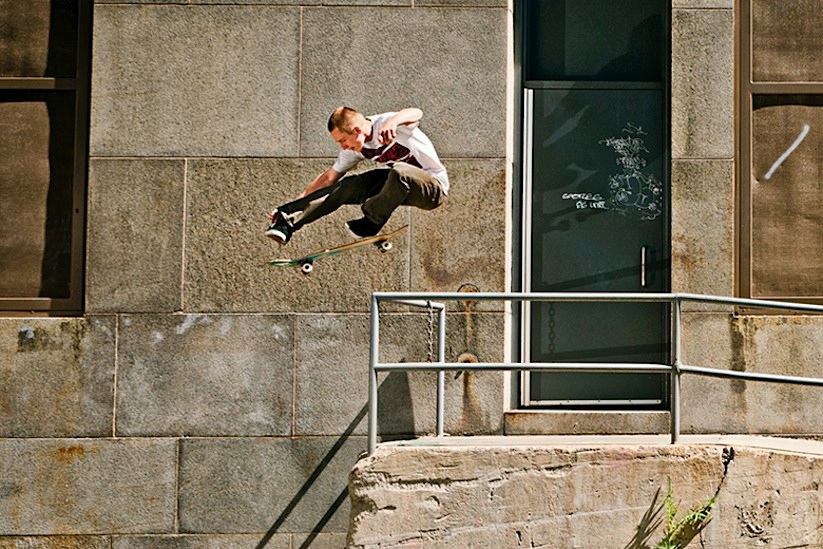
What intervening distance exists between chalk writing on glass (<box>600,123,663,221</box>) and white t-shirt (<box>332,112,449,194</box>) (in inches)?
55.3

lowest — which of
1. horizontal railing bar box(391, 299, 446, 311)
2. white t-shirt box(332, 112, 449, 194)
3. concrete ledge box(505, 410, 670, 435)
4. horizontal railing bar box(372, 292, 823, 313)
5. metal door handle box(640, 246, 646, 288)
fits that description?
concrete ledge box(505, 410, 670, 435)

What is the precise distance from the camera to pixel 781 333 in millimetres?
10180

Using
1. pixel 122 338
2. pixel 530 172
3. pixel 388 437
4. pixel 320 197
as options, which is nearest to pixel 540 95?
pixel 530 172

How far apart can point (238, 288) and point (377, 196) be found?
1242 mm

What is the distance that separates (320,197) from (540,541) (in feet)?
10.7

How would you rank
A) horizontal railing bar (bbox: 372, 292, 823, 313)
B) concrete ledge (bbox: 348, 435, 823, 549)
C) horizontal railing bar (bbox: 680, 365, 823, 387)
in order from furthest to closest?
horizontal railing bar (bbox: 372, 292, 823, 313) → concrete ledge (bbox: 348, 435, 823, 549) → horizontal railing bar (bbox: 680, 365, 823, 387)

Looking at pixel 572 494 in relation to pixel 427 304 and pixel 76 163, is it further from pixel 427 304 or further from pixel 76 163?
pixel 76 163

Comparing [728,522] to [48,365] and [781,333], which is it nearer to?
[781,333]

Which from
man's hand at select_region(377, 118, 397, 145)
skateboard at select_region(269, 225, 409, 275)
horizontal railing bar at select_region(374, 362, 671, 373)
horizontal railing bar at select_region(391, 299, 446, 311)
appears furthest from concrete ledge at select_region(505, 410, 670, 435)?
man's hand at select_region(377, 118, 397, 145)

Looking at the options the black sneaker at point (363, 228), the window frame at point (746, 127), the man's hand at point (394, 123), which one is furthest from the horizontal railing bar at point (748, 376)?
the man's hand at point (394, 123)

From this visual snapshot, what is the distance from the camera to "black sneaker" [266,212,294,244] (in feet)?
33.8

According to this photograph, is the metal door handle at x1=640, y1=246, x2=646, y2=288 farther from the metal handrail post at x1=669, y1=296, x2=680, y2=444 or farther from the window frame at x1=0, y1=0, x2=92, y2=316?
the window frame at x1=0, y1=0, x2=92, y2=316

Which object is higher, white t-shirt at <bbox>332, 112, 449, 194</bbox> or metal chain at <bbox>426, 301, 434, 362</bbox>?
white t-shirt at <bbox>332, 112, 449, 194</bbox>

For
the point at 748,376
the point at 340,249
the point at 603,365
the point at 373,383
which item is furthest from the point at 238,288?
the point at 748,376
